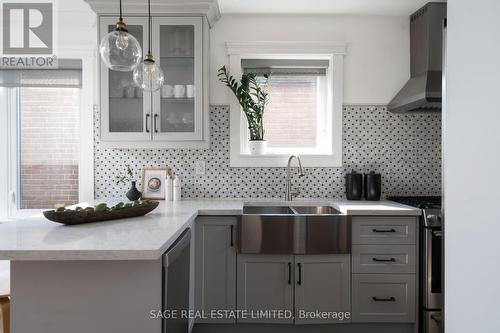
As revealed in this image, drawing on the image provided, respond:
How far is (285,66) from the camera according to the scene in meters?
2.99

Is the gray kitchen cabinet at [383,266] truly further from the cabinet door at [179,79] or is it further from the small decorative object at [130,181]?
the small decorative object at [130,181]

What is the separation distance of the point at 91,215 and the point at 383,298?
1943mm

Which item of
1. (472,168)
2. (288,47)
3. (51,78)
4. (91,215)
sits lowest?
(91,215)

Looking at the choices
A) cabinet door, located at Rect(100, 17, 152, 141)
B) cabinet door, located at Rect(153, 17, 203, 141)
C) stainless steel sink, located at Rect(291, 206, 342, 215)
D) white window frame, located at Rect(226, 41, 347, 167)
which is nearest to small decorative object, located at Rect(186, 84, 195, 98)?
cabinet door, located at Rect(153, 17, 203, 141)

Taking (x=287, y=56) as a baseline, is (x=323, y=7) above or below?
above

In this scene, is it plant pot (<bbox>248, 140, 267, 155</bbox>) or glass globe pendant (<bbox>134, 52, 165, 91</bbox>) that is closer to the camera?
glass globe pendant (<bbox>134, 52, 165, 91</bbox>)

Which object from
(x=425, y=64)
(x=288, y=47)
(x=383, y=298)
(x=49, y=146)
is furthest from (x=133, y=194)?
(x=425, y=64)

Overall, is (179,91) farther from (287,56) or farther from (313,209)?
(313,209)

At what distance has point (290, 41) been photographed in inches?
116

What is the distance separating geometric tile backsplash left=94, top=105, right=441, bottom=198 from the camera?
297 centimetres

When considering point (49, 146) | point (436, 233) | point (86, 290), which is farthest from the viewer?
point (49, 146)

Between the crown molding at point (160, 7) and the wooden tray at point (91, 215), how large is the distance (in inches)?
60.6

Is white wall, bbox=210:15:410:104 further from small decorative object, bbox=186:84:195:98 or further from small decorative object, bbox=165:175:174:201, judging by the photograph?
small decorative object, bbox=165:175:174:201

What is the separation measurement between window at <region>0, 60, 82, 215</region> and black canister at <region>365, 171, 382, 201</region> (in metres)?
2.52
